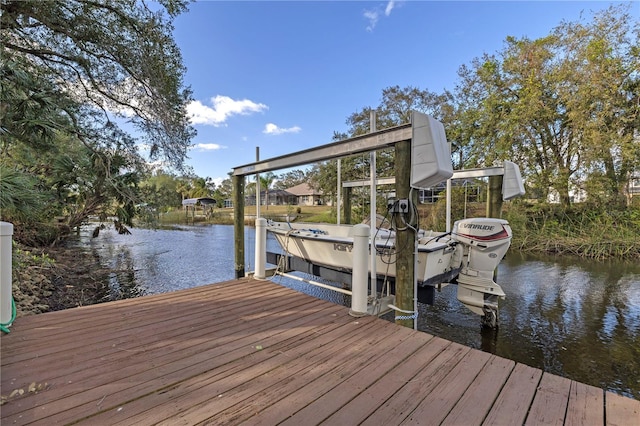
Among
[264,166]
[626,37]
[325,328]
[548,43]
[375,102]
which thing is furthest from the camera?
[375,102]

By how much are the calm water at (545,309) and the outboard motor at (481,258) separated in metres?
0.58

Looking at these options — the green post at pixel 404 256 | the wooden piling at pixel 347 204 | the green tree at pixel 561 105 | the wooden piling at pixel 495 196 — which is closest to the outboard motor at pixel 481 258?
the wooden piling at pixel 495 196

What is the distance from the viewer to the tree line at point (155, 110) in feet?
16.2

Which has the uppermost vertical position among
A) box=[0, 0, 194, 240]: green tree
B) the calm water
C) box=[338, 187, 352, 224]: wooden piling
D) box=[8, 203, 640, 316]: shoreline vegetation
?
box=[0, 0, 194, 240]: green tree

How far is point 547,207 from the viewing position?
467 inches

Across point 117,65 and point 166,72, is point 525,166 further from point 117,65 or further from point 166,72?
point 117,65

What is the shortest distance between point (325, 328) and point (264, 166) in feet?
8.13

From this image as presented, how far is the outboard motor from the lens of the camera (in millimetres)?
3668

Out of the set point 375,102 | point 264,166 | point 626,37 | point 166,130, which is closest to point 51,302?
point 166,130

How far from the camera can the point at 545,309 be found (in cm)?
497

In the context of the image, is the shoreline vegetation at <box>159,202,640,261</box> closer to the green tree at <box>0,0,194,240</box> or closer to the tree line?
the tree line

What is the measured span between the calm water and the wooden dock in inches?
77.0

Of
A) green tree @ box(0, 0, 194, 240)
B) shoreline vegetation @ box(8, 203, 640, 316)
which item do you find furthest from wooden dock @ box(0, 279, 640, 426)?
green tree @ box(0, 0, 194, 240)

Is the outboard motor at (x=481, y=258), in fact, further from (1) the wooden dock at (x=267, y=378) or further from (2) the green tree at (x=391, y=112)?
(2) the green tree at (x=391, y=112)
